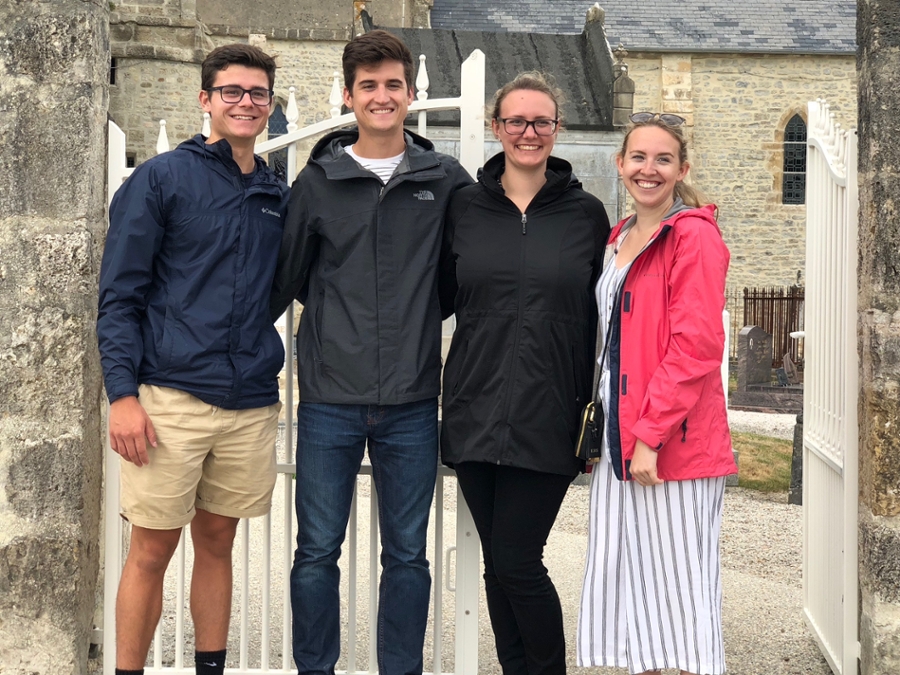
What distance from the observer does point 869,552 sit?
10.2 ft

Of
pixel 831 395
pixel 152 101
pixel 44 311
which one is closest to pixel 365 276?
pixel 44 311

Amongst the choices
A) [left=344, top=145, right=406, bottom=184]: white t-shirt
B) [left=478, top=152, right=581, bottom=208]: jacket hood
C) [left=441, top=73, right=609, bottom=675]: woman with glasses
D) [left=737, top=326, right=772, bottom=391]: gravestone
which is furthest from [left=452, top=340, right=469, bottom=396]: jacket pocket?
[left=737, top=326, right=772, bottom=391]: gravestone

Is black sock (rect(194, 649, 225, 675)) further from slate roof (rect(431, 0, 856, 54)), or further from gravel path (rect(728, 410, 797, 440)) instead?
slate roof (rect(431, 0, 856, 54))

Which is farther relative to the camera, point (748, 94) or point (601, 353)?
point (748, 94)

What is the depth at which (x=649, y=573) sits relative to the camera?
295cm

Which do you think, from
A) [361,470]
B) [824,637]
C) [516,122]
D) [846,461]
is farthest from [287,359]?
[824,637]

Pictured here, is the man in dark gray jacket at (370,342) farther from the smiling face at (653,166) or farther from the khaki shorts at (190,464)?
the smiling face at (653,166)

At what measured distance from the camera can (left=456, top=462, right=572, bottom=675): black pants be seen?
299 centimetres

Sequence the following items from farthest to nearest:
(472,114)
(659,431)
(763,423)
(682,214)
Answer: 1. (763,423)
2. (472,114)
3. (682,214)
4. (659,431)

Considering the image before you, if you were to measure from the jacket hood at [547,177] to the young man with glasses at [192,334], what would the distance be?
65 centimetres

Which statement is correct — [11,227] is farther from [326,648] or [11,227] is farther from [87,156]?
[326,648]

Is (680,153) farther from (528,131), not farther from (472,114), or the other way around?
(472,114)

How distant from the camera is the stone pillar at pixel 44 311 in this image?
3.19 metres

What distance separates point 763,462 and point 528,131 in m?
7.13
